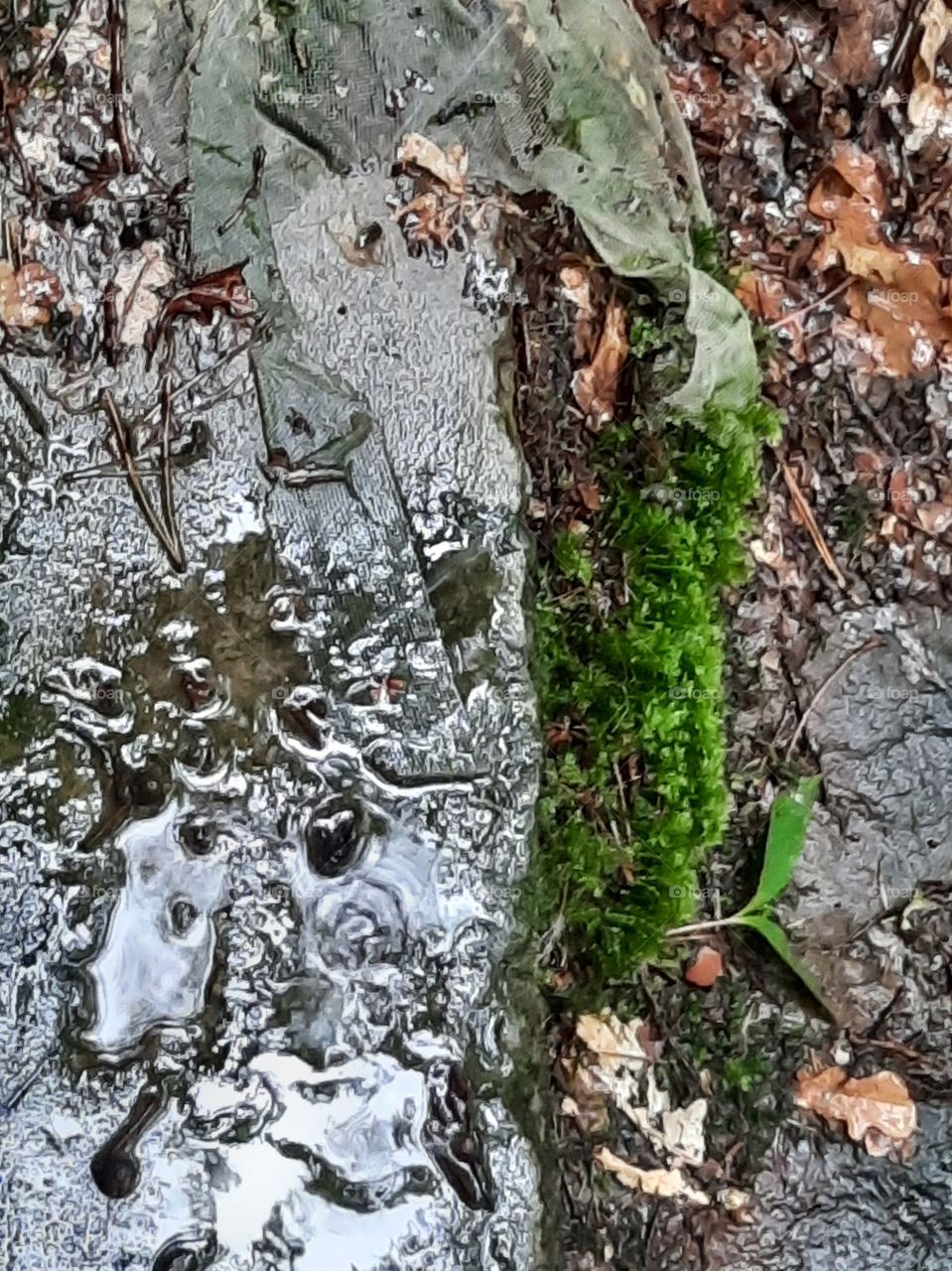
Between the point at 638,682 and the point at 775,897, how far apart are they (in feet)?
1.74

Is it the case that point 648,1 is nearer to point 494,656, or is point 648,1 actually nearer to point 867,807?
point 494,656

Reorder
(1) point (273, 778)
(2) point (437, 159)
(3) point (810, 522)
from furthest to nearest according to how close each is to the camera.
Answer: (3) point (810, 522), (2) point (437, 159), (1) point (273, 778)

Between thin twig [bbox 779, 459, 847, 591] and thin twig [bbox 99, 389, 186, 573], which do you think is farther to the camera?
thin twig [bbox 779, 459, 847, 591]

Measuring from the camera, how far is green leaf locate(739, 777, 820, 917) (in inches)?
88.9

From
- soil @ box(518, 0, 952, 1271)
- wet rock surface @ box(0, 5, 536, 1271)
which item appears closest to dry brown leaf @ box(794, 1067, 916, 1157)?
soil @ box(518, 0, 952, 1271)

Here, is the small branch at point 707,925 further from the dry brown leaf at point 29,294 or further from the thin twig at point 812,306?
the dry brown leaf at point 29,294

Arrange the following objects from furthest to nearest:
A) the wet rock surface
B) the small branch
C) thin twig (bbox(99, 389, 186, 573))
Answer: the small branch
thin twig (bbox(99, 389, 186, 573))
the wet rock surface

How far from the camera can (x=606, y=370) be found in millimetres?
2268

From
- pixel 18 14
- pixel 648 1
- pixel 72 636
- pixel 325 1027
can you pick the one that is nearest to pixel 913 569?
pixel 648 1

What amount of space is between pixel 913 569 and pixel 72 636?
1684mm

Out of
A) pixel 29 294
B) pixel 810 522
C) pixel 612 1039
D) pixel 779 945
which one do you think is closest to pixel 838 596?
pixel 810 522

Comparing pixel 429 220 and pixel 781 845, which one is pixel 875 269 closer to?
pixel 429 220

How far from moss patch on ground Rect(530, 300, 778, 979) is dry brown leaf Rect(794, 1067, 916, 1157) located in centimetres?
44

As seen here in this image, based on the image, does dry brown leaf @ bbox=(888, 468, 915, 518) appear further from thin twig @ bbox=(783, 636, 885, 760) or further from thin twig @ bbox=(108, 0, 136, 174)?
thin twig @ bbox=(108, 0, 136, 174)
